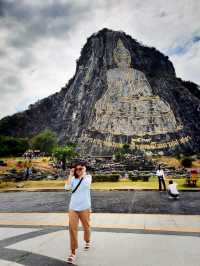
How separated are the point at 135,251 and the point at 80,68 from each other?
9151cm

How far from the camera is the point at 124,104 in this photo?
79.2 m

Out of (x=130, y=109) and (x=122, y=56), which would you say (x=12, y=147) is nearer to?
(x=130, y=109)

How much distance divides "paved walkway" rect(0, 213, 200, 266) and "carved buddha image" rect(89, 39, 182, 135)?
6788 cm

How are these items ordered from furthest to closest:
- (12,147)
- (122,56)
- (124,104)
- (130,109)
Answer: (122,56)
(124,104)
(130,109)
(12,147)

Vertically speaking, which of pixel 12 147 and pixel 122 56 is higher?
pixel 122 56

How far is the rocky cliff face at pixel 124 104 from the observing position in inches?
2977

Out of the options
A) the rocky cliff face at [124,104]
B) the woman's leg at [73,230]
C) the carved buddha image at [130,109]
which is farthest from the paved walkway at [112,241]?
the carved buddha image at [130,109]

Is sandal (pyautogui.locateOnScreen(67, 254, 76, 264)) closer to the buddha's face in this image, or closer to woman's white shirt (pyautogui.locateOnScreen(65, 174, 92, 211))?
woman's white shirt (pyautogui.locateOnScreen(65, 174, 92, 211))

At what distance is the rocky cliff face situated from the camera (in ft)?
248

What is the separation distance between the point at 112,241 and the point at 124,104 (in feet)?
244

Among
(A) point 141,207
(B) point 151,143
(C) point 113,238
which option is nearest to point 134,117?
(B) point 151,143

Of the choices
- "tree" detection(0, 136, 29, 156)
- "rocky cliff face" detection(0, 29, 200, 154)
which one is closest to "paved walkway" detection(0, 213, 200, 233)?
"tree" detection(0, 136, 29, 156)

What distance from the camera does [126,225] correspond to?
762 cm

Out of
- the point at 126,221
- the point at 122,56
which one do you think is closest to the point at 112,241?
the point at 126,221
